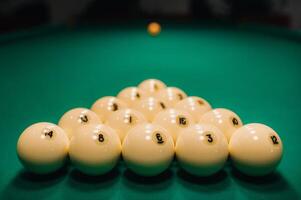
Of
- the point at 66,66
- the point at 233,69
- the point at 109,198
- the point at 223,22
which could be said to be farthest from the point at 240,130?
the point at 223,22

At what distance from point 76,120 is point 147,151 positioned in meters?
0.51

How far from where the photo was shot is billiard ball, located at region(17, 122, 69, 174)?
1629mm

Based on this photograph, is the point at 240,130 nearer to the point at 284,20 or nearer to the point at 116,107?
the point at 116,107

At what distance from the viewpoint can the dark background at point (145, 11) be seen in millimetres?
8500

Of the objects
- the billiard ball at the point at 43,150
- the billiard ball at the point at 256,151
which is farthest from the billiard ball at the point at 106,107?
the billiard ball at the point at 256,151

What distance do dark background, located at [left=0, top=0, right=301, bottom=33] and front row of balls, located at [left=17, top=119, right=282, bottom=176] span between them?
6863 mm

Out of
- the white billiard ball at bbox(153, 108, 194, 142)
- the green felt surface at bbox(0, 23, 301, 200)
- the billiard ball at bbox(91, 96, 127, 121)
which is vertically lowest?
the green felt surface at bbox(0, 23, 301, 200)

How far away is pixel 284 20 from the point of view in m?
8.55

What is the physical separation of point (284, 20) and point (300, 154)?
741 centimetres

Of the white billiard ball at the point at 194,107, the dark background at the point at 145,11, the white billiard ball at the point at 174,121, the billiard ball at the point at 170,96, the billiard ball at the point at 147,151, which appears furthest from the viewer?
the dark background at the point at 145,11

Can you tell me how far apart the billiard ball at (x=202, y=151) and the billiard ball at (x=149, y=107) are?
467mm

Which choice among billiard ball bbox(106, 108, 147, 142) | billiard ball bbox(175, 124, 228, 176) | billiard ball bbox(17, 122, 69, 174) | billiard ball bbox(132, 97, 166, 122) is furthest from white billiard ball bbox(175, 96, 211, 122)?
billiard ball bbox(17, 122, 69, 174)

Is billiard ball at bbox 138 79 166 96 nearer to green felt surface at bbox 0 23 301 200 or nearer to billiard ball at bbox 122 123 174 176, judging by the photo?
green felt surface at bbox 0 23 301 200

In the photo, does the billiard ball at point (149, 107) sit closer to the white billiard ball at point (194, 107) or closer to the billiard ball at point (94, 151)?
the white billiard ball at point (194, 107)
